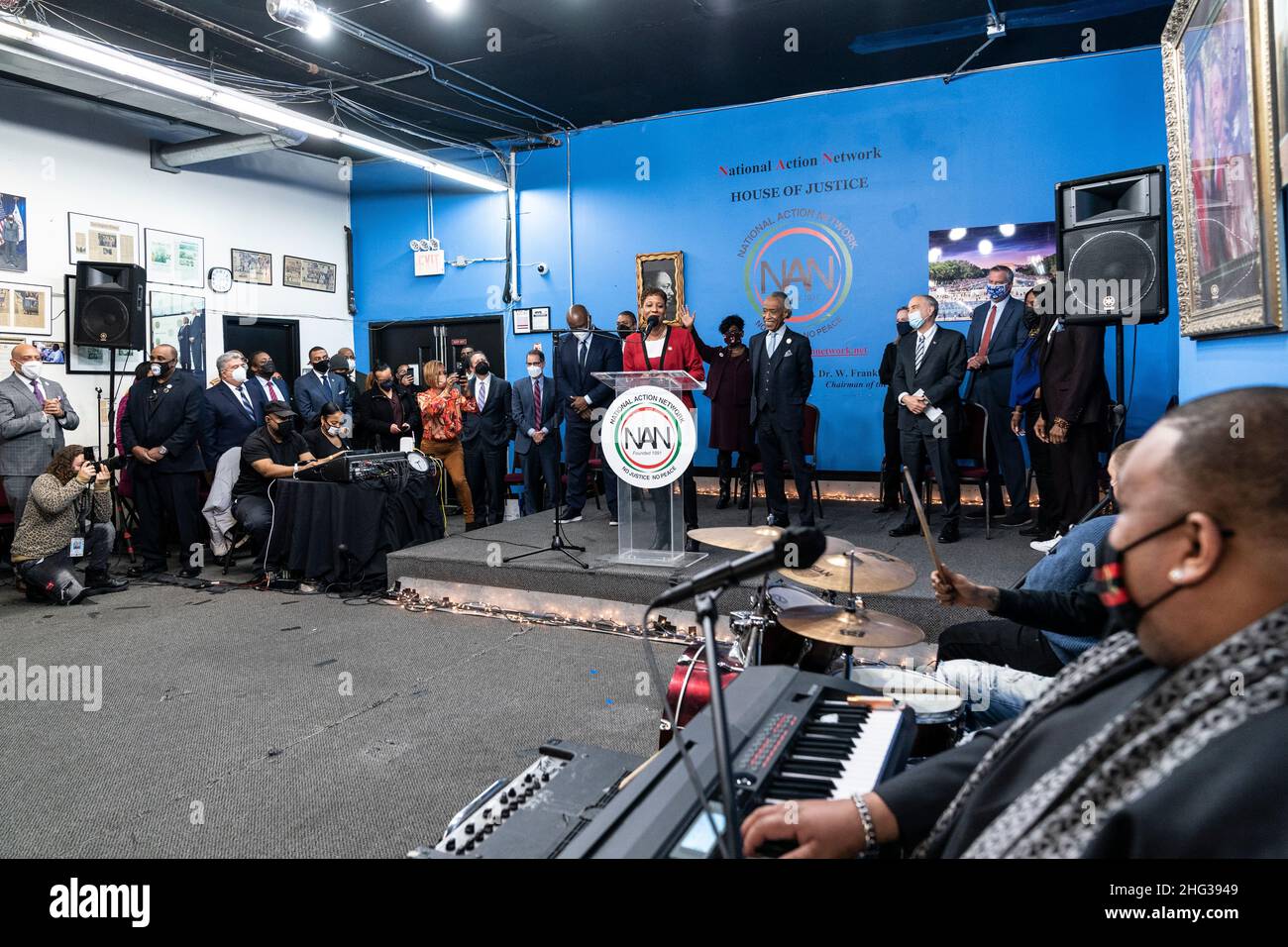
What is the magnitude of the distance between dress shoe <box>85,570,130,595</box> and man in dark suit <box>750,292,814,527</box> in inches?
203

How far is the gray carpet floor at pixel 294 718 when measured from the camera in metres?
3.01

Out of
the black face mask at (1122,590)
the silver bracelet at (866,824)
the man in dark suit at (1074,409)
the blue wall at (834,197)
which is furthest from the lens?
the blue wall at (834,197)

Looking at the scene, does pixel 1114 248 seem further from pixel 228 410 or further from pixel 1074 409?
pixel 228 410

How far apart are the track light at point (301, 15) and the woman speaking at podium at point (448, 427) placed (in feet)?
11.3

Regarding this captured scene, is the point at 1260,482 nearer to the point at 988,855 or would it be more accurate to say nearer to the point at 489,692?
the point at 988,855

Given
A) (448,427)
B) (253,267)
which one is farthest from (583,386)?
(253,267)

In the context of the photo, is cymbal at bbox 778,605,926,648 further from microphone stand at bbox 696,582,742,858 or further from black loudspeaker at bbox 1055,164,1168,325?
black loudspeaker at bbox 1055,164,1168,325

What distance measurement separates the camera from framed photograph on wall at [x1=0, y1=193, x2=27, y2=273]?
7992 millimetres

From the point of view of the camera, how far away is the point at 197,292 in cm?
963

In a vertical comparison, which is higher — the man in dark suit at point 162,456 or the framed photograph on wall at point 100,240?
the framed photograph on wall at point 100,240

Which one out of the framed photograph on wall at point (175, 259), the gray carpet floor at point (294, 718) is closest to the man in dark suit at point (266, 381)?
the framed photograph on wall at point (175, 259)

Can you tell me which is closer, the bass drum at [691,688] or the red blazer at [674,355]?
the bass drum at [691,688]
